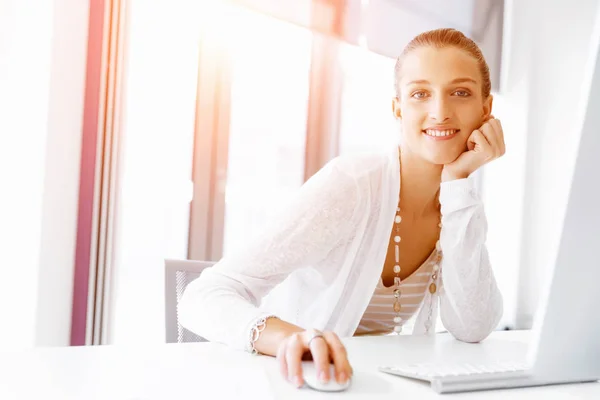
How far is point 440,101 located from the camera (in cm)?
134

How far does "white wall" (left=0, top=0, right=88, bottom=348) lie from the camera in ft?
8.08

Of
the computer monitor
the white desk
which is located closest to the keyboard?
the white desk

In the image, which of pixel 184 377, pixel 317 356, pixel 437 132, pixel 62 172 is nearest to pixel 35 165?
pixel 62 172

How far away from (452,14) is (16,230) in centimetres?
336

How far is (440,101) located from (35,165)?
6.06 feet

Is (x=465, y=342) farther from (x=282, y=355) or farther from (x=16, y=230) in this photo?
(x=16, y=230)

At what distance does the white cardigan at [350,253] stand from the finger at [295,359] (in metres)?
0.40

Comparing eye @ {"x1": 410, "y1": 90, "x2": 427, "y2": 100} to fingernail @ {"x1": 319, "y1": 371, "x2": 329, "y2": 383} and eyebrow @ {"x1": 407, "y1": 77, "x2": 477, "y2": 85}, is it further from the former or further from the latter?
fingernail @ {"x1": 319, "y1": 371, "x2": 329, "y2": 383}

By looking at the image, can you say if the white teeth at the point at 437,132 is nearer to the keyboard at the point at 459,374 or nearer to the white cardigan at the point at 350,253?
the white cardigan at the point at 350,253

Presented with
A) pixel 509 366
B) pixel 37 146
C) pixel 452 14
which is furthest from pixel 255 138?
pixel 509 366

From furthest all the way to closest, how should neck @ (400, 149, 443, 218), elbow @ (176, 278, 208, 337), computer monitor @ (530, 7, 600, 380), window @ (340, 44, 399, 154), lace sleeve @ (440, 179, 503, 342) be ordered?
window @ (340, 44, 399, 154), neck @ (400, 149, 443, 218), lace sleeve @ (440, 179, 503, 342), elbow @ (176, 278, 208, 337), computer monitor @ (530, 7, 600, 380)

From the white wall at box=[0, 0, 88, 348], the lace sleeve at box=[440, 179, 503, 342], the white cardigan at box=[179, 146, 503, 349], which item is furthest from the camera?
the white wall at box=[0, 0, 88, 348]

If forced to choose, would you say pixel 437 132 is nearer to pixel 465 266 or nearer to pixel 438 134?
pixel 438 134

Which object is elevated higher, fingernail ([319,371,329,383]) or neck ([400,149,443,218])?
neck ([400,149,443,218])
